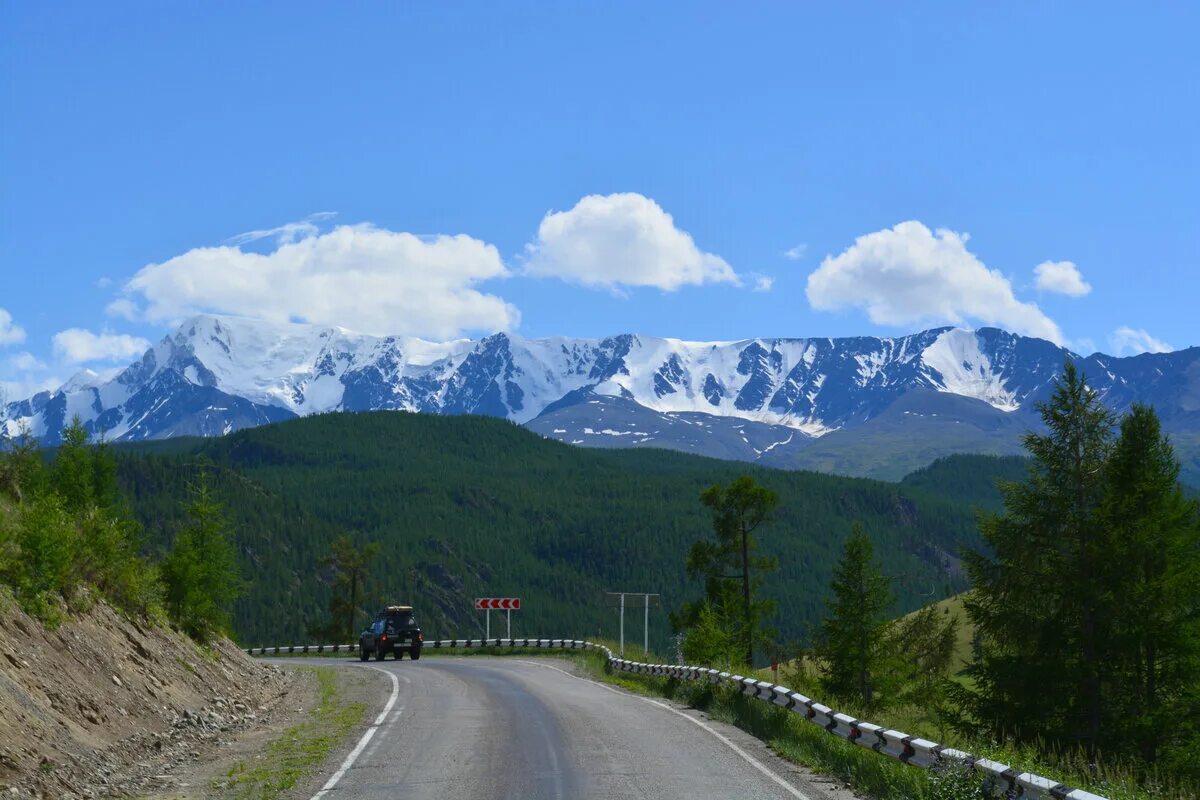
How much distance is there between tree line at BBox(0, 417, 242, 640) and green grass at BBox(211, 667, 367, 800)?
13.7ft

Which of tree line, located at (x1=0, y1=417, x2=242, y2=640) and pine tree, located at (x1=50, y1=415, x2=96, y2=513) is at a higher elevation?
pine tree, located at (x1=50, y1=415, x2=96, y2=513)

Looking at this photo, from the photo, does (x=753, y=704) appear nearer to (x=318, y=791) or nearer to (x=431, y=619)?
(x=318, y=791)

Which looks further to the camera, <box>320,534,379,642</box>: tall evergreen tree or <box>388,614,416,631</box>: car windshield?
<box>320,534,379,642</box>: tall evergreen tree

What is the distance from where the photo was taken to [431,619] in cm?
18712

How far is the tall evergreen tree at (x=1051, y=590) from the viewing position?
28.9 meters

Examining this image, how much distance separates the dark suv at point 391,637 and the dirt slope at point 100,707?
86.9 feet

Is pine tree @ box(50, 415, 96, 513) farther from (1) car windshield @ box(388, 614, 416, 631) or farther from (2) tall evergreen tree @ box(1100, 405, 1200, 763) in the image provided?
(2) tall evergreen tree @ box(1100, 405, 1200, 763)

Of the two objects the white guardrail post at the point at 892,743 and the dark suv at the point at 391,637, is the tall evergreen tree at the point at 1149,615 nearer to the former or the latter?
the white guardrail post at the point at 892,743

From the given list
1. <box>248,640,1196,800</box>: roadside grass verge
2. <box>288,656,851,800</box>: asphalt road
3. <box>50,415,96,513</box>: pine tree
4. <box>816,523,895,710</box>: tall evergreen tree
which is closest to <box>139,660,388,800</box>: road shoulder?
<box>288,656,851,800</box>: asphalt road

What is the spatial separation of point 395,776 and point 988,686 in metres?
18.6

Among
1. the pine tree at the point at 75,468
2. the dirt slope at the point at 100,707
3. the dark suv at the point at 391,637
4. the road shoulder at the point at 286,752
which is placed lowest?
Answer: the dark suv at the point at 391,637

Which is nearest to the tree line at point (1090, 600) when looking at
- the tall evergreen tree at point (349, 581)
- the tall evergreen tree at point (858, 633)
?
the tall evergreen tree at point (858, 633)

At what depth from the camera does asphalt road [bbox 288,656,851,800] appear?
15344mm

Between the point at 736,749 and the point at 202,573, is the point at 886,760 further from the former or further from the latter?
the point at 202,573
